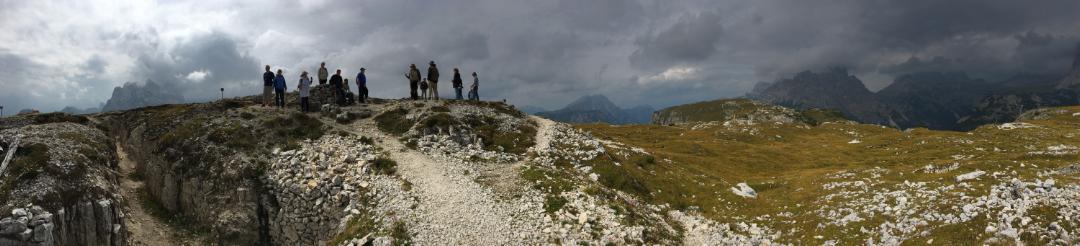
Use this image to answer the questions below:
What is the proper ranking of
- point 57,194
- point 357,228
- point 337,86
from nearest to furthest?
point 357,228 → point 57,194 → point 337,86

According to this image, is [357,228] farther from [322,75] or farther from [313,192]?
[322,75]

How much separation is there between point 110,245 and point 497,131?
29.8m

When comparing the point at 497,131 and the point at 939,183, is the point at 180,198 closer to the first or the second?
the point at 497,131

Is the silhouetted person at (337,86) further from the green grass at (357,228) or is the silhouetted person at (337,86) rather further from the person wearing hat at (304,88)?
the green grass at (357,228)

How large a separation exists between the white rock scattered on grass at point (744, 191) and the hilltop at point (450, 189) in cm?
23

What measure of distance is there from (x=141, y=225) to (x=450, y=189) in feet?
73.3

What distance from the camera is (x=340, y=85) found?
56.2 meters

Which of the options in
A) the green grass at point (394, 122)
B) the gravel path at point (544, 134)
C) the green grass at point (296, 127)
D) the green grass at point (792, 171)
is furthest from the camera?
the green grass at point (394, 122)

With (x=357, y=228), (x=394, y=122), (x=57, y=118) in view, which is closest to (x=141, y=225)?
(x=357, y=228)

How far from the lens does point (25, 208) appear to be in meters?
29.9

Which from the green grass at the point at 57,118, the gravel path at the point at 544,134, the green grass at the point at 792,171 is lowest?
the green grass at the point at 792,171

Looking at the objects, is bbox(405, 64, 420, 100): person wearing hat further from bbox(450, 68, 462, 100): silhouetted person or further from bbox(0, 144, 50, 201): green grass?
bbox(0, 144, 50, 201): green grass

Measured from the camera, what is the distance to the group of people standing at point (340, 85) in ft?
166

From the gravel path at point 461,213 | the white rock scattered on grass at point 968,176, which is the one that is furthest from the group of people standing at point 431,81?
the white rock scattered on grass at point 968,176
